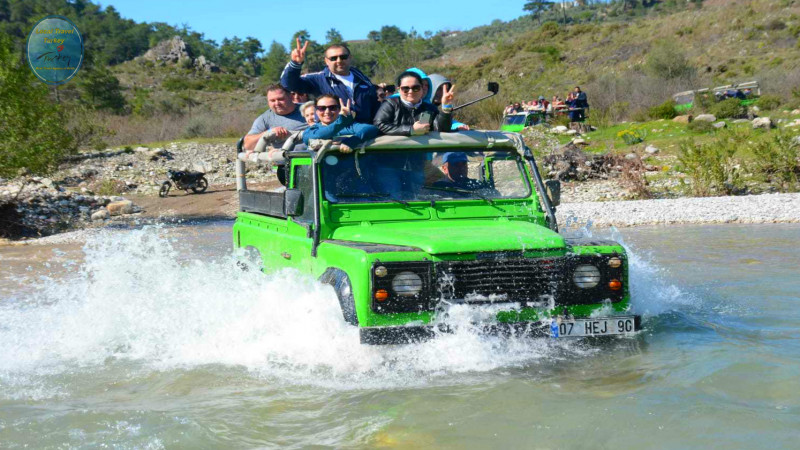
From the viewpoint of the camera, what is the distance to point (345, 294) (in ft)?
18.4

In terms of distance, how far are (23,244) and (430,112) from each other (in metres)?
12.8

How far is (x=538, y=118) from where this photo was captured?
29.8 metres

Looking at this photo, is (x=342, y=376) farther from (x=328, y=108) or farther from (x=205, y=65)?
(x=205, y=65)

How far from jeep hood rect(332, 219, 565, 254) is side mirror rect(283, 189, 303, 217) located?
36 cm

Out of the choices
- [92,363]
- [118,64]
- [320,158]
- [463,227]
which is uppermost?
[118,64]

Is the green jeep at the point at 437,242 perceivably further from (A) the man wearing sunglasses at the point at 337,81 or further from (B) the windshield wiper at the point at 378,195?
(A) the man wearing sunglasses at the point at 337,81

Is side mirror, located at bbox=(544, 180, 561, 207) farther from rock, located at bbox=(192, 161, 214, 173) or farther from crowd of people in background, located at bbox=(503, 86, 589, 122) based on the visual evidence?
rock, located at bbox=(192, 161, 214, 173)

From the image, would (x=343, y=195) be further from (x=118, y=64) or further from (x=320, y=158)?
(x=118, y=64)

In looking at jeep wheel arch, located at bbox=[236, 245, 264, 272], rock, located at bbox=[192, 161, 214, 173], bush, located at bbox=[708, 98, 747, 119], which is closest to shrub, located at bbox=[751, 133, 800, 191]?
bush, located at bbox=[708, 98, 747, 119]

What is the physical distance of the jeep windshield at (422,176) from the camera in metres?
6.57

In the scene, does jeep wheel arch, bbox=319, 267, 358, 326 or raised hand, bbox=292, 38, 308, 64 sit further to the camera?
raised hand, bbox=292, 38, 308, 64

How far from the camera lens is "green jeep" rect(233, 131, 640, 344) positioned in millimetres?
5453

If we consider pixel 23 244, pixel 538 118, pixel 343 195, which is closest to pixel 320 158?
pixel 343 195

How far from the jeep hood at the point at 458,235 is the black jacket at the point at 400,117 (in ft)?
3.21
